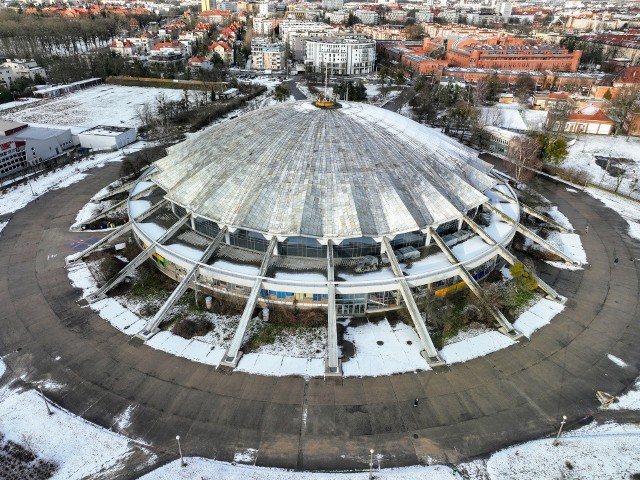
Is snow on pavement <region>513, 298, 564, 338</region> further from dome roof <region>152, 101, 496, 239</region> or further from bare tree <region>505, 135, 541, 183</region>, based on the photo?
bare tree <region>505, 135, 541, 183</region>

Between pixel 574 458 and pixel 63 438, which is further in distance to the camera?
pixel 63 438

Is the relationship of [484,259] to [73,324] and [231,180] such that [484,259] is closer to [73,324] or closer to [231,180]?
[231,180]

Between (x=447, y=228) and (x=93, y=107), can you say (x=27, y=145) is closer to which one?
(x=93, y=107)

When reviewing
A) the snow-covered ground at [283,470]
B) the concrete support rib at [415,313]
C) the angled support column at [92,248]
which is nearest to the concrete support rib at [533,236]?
the concrete support rib at [415,313]

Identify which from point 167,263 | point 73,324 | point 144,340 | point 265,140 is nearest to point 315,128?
point 265,140

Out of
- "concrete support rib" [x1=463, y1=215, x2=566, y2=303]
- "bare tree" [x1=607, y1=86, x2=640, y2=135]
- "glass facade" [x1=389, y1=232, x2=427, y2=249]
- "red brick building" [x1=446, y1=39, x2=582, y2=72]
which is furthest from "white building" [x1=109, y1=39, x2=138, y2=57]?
"concrete support rib" [x1=463, y1=215, x2=566, y2=303]

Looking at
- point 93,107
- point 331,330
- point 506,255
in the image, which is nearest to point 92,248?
point 331,330

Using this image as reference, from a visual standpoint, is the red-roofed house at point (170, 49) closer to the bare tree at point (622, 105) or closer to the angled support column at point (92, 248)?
the angled support column at point (92, 248)
